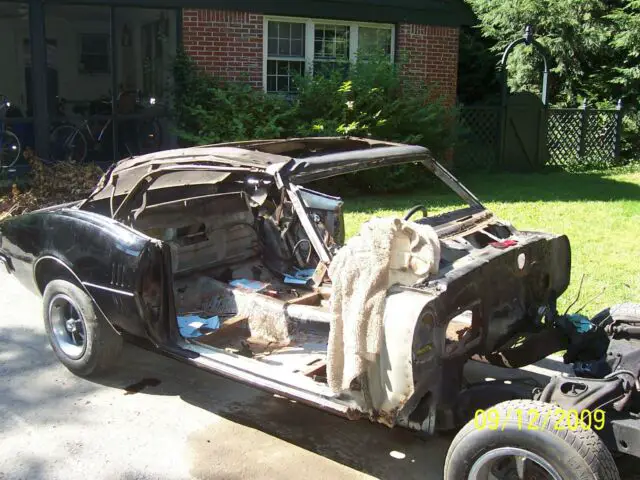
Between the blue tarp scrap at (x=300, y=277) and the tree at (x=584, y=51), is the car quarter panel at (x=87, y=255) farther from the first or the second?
the tree at (x=584, y=51)

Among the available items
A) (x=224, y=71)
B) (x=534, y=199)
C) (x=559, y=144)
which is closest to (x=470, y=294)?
(x=534, y=199)

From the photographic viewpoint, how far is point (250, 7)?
12.2m

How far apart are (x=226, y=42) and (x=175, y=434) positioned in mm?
9060

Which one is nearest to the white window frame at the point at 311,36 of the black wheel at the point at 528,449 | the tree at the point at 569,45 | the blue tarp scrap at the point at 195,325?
the tree at the point at 569,45

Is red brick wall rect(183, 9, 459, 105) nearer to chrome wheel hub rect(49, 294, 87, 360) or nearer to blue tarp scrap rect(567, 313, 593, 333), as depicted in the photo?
chrome wheel hub rect(49, 294, 87, 360)

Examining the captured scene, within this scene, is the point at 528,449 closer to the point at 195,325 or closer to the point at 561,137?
the point at 195,325

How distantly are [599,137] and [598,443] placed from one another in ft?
50.7

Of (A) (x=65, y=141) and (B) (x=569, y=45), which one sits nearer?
(A) (x=65, y=141)

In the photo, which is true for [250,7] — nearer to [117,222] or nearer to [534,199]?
[534,199]

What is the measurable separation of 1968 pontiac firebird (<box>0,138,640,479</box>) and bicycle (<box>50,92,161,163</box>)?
665cm

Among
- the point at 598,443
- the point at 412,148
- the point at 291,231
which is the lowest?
the point at 598,443

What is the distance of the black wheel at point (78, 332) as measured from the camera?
15.5ft

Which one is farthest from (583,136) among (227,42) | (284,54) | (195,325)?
(195,325)

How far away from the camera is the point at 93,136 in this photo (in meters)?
12.4
